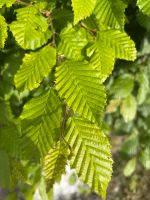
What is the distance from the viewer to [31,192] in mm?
2217

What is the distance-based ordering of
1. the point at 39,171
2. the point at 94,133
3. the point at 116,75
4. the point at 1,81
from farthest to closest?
1. the point at 116,75
2. the point at 39,171
3. the point at 1,81
4. the point at 94,133

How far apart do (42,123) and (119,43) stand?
0.39 metres

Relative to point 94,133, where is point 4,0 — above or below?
above

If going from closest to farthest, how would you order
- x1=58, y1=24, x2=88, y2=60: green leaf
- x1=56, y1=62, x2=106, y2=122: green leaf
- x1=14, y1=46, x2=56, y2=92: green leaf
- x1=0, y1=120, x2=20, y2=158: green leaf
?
x1=56, y1=62, x2=106, y2=122: green leaf → x1=14, y1=46, x2=56, y2=92: green leaf → x1=58, y1=24, x2=88, y2=60: green leaf → x1=0, y1=120, x2=20, y2=158: green leaf

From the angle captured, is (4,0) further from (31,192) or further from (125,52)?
(31,192)

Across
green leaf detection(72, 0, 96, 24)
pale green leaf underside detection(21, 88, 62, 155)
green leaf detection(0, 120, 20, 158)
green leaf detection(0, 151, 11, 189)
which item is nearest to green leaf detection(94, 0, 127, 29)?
green leaf detection(72, 0, 96, 24)

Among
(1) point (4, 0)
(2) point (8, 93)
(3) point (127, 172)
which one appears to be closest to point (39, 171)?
(2) point (8, 93)

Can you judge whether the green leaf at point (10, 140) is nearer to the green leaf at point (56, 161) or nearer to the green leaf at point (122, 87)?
the green leaf at point (56, 161)

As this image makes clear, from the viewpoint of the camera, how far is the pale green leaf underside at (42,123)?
3.97 feet

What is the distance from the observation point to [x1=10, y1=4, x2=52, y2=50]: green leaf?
1291 millimetres

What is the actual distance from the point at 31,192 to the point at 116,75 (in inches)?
31.4

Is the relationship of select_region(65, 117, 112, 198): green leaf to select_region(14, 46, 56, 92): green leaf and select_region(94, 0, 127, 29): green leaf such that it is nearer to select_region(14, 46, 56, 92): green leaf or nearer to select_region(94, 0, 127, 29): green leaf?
select_region(14, 46, 56, 92): green leaf

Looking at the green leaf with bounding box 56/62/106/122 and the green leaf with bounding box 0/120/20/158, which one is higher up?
the green leaf with bounding box 56/62/106/122

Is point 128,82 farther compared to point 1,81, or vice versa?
point 128,82
